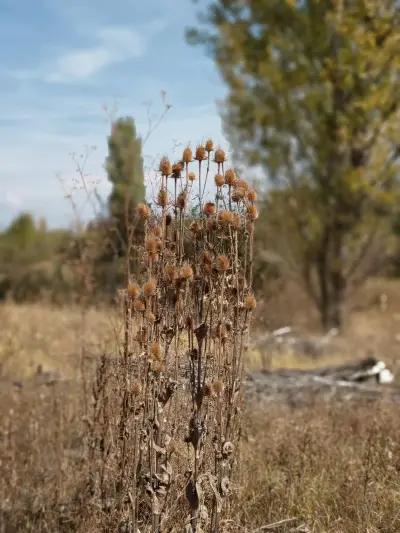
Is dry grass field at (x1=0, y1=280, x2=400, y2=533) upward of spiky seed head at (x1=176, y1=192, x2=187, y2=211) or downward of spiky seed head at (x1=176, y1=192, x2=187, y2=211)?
downward

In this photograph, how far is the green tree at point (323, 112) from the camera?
41.8 ft

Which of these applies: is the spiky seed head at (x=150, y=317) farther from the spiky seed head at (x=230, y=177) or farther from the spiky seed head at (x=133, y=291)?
the spiky seed head at (x=230, y=177)

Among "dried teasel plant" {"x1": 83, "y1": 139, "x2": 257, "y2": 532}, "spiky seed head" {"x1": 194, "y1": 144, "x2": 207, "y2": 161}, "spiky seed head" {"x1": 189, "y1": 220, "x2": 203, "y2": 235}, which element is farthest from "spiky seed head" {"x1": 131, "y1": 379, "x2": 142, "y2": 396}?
"spiky seed head" {"x1": 194, "y1": 144, "x2": 207, "y2": 161}

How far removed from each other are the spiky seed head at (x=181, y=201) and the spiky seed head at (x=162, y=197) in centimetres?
5

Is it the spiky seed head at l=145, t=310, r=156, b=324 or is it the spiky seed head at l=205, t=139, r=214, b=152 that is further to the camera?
the spiky seed head at l=205, t=139, r=214, b=152

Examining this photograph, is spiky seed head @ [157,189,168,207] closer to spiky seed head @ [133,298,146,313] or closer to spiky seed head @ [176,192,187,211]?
spiky seed head @ [176,192,187,211]

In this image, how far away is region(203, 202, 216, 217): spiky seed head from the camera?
11.1ft

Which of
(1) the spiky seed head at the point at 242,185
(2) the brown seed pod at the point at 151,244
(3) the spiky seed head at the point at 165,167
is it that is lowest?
(2) the brown seed pod at the point at 151,244

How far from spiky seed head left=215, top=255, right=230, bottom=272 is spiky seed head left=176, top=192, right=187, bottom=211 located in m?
0.26

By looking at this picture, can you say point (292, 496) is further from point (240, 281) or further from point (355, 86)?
point (355, 86)

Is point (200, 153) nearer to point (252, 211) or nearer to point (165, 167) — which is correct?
point (165, 167)

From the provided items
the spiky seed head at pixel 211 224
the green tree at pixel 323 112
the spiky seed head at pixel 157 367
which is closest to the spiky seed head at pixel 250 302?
the spiky seed head at pixel 211 224

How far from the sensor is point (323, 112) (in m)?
13.1

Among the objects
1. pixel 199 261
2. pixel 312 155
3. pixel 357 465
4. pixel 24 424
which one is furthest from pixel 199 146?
pixel 312 155
